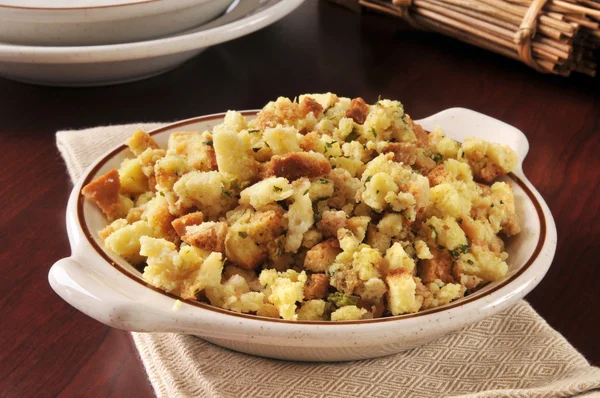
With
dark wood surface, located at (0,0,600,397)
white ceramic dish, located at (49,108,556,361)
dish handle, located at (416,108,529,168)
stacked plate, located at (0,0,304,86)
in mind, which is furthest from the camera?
stacked plate, located at (0,0,304,86)

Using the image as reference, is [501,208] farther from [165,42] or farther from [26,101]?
[26,101]

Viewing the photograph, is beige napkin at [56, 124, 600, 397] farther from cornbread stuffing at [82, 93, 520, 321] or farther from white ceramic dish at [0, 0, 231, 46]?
white ceramic dish at [0, 0, 231, 46]

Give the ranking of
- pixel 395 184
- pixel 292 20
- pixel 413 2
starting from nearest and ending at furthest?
pixel 395 184 < pixel 413 2 < pixel 292 20

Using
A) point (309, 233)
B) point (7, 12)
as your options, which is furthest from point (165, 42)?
point (309, 233)

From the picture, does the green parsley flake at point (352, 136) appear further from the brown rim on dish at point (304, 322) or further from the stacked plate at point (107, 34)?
the stacked plate at point (107, 34)

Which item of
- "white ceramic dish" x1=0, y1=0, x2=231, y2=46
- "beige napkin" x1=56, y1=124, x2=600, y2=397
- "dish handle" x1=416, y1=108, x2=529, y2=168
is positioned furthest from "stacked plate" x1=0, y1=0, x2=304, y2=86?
"beige napkin" x1=56, y1=124, x2=600, y2=397

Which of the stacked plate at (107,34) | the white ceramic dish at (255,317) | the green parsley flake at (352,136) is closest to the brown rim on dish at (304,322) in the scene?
the white ceramic dish at (255,317)
